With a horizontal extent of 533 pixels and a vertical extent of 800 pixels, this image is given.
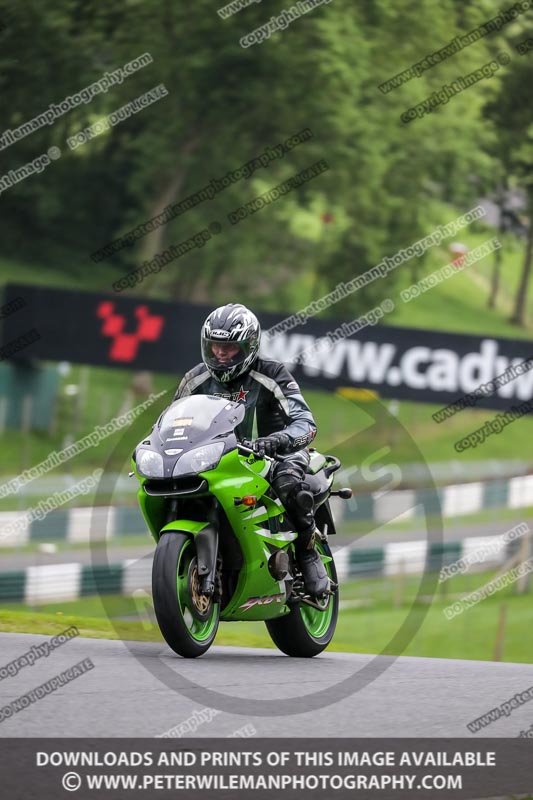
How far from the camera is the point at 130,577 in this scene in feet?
67.7

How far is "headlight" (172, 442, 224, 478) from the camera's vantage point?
22.8 ft

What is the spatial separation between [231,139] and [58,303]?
15174mm

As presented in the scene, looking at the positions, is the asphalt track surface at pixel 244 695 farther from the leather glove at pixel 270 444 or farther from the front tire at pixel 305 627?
the leather glove at pixel 270 444

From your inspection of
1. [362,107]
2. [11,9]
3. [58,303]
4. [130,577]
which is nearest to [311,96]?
[362,107]

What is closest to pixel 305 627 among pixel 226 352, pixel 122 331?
pixel 226 352

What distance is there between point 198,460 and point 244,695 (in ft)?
4.36

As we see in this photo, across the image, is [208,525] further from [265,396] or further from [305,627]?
[305,627]

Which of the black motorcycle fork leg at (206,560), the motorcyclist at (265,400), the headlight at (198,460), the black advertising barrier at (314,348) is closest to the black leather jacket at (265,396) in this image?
the motorcyclist at (265,400)

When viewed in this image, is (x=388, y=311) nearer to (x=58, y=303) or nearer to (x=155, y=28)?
(x=155, y=28)

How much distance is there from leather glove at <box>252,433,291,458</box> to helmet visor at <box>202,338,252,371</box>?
0.48m

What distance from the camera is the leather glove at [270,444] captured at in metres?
7.36
